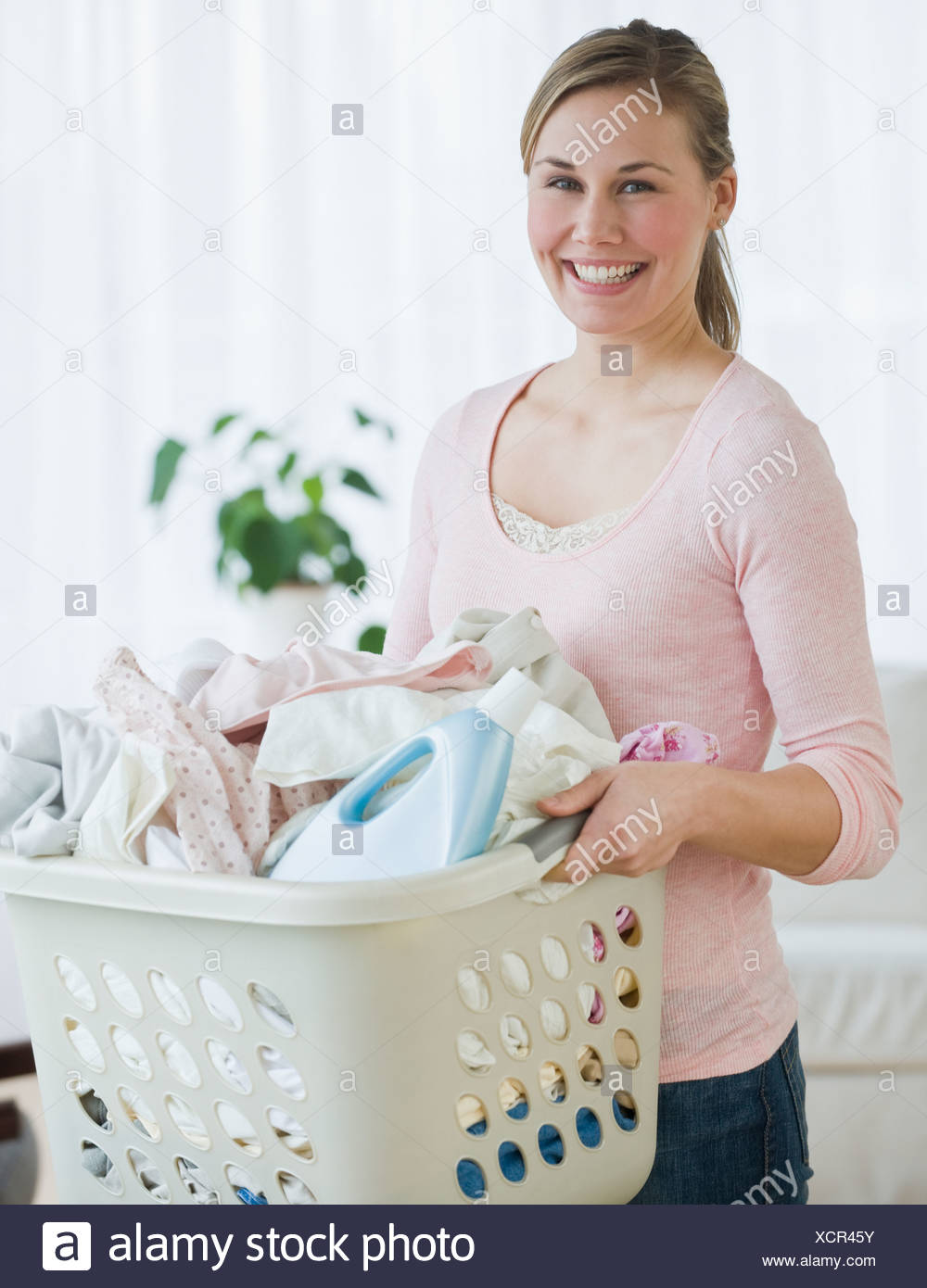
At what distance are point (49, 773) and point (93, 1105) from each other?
19 cm

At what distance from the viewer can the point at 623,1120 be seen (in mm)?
721

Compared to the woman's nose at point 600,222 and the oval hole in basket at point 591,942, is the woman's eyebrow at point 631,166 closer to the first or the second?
the woman's nose at point 600,222

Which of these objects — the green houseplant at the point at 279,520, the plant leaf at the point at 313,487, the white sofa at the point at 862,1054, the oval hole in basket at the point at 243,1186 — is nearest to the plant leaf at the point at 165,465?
the green houseplant at the point at 279,520

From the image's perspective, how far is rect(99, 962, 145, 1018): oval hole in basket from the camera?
625 mm

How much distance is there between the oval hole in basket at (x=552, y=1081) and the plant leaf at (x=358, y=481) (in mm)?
1780

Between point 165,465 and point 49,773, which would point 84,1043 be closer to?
point 49,773

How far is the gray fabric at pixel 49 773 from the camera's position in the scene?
2.02ft

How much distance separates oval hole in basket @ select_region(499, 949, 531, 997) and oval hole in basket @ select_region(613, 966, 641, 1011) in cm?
11

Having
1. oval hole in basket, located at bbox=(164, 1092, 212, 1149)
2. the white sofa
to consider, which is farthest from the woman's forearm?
the white sofa

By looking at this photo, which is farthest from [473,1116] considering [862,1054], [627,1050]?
[862,1054]

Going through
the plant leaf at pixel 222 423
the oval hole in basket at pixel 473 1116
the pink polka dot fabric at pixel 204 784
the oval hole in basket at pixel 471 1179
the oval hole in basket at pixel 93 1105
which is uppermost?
the plant leaf at pixel 222 423

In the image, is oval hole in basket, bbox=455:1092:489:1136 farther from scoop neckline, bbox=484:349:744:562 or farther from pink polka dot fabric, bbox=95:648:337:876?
scoop neckline, bbox=484:349:744:562

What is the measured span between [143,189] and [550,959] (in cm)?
219
